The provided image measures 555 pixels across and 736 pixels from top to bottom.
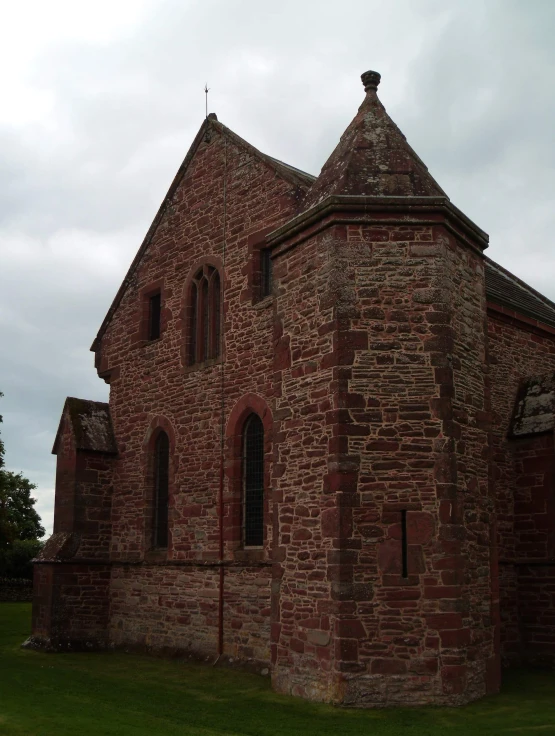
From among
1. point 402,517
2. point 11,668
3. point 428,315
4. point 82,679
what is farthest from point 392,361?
point 11,668

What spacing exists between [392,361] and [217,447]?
16.7ft

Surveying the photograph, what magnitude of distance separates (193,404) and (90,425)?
374 centimetres

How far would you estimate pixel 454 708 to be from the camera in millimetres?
10164

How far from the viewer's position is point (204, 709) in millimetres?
10734

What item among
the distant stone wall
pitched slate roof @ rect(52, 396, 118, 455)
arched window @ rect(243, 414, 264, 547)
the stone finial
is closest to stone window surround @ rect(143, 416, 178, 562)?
pitched slate roof @ rect(52, 396, 118, 455)

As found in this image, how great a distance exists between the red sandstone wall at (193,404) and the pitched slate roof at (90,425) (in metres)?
0.27

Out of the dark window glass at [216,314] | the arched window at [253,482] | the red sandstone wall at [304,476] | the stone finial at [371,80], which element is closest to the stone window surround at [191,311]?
the dark window glass at [216,314]

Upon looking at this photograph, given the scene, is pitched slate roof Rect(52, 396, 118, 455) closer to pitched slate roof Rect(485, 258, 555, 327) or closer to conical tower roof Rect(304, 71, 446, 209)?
conical tower roof Rect(304, 71, 446, 209)

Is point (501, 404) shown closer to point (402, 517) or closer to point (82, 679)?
point (402, 517)

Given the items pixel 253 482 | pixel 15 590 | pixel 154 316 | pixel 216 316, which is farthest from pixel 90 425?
pixel 15 590

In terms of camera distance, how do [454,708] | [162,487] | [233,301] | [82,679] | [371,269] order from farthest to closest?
[162,487], [233,301], [82,679], [371,269], [454,708]

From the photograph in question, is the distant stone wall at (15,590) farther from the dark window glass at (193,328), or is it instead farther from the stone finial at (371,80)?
the stone finial at (371,80)

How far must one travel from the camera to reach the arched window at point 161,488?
56.1ft

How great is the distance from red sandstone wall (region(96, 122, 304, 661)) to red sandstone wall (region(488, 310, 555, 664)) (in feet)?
15.0
